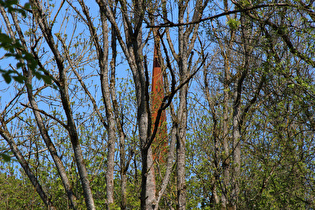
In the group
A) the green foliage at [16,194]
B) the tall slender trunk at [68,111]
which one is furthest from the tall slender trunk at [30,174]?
the green foliage at [16,194]

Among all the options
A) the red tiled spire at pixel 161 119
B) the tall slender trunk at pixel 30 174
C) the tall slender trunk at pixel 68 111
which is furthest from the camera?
the red tiled spire at pixel 161 119

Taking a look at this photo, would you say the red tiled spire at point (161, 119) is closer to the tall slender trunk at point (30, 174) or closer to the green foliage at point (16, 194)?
the tall slender trunk at point (30, 174)

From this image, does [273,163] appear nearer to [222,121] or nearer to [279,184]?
[279,184]

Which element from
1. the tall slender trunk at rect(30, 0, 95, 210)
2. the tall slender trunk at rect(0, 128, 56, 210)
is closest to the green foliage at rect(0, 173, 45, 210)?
the tall slender trunk at rect(0, 128, 56, 210)

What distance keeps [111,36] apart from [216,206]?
769cm

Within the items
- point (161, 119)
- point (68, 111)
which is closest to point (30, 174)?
point (68, 111)

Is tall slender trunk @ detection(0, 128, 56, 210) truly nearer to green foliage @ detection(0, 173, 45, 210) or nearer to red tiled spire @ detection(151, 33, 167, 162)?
red tiled spire @ detection(151, 33, 167, 162)

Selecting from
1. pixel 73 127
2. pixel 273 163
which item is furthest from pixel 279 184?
pixel 73 127

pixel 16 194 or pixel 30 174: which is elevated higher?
pixel 16 194

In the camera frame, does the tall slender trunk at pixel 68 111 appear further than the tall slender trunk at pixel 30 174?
No

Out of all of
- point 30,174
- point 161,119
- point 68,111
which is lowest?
point 30,174

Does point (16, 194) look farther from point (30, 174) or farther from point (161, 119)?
point (30, 174)

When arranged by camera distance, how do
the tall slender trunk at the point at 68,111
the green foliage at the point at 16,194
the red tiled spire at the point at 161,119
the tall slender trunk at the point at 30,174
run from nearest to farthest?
1. the tall slender trunk at the point at 68,111
2. the tall slender trunk at the point at 30,174
3. the red tiled spire at the point at 161,119
4. the green foliage at the point at 16,194

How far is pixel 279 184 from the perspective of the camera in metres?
11.7
